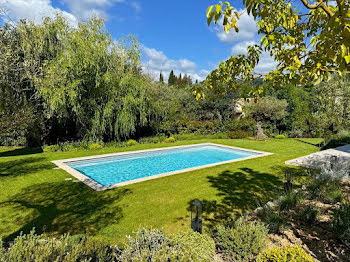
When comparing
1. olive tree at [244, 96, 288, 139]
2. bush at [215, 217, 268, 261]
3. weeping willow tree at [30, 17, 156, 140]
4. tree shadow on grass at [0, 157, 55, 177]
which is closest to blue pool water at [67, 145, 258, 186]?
tree shadow on grass at [0, 157, 55, 177]

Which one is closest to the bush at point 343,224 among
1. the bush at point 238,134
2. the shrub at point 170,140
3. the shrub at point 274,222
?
the shrub at point 274,222

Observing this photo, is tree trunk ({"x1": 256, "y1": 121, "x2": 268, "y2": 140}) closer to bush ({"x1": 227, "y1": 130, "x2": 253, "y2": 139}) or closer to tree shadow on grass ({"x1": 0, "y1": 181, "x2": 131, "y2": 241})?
bush ({"x1": 227, "y1": 130, "x2": 253, "y2": 139})

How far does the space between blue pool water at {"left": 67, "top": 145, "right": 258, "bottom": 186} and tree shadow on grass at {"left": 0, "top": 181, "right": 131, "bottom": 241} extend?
108 inches

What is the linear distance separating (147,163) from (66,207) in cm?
734

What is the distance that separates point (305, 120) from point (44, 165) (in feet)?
82.3

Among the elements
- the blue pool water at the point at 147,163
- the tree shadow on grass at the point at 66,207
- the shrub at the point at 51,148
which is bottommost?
the blue pool water at the point at 147,163

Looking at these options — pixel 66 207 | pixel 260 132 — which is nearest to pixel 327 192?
pixel 66 207

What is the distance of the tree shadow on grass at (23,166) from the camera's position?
28.7 ft

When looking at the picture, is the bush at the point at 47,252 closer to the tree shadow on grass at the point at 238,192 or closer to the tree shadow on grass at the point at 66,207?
the tree shadow on grass at the point at 66,207

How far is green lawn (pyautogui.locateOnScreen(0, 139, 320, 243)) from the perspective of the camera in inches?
187

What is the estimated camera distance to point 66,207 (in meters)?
5.65

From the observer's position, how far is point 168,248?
2754 mm

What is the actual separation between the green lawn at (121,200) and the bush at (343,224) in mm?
2127

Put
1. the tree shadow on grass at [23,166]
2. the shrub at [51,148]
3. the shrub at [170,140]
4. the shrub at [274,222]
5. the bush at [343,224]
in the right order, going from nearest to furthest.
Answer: the bush at [343,224] < the shrub at [274,222] < the tree shadow on grass at [23,166] < the shrub at [51,148] < the shrub at [170,140]
